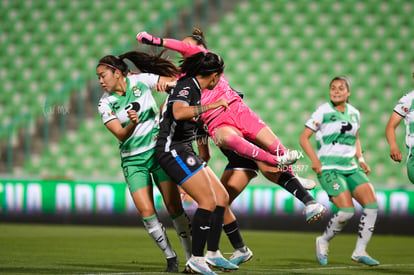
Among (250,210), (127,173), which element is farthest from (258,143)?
(250,210)

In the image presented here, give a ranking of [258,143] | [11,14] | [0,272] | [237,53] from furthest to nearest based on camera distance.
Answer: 1. [11,14]
2. [237,53]
3. [258,143]
4. [0,272]

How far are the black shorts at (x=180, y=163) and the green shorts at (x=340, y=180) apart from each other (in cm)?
241

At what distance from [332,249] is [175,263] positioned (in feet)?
12.5

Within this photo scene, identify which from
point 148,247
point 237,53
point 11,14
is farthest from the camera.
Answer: point 11,14

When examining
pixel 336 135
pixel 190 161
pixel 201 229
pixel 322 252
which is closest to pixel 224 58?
pixel 336 135

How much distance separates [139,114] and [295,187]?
1531 millimetres

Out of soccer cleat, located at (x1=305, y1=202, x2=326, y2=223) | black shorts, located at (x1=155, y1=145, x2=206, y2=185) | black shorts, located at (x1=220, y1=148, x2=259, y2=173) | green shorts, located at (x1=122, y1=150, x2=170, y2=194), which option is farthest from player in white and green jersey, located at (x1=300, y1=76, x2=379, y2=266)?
black shorts, located at (x1=155, y1=145, x2=206, y2=185)

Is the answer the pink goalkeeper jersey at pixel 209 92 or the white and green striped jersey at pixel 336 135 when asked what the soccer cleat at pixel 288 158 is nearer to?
the pink goalkeeper jersey at pixel 209 92

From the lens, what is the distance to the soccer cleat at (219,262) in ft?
20.3

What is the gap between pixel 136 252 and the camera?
→ 859 centimetres

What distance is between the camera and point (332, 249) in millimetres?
9469

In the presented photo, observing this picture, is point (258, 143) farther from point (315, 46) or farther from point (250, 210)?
point (315, 46)

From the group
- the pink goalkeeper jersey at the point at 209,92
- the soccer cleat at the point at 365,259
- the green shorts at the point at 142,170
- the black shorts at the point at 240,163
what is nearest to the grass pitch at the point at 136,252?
the soccer cleat at the point at 365,259

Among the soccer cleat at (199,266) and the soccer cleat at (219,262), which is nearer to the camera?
the soccer cleat at (199,266)
